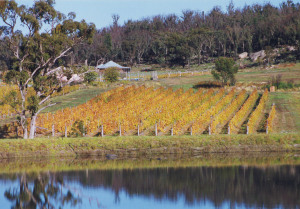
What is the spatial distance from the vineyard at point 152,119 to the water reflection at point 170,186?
9591mm

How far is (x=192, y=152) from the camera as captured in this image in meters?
33.4

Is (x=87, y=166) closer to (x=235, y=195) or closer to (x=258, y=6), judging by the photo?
(x=235, y=195)

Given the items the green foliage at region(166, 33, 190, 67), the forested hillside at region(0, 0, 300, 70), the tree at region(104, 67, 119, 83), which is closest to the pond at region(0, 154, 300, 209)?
the tree at region(104, 67, 119, 83)

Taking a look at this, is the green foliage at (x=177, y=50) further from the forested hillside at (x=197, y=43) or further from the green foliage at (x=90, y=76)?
the green foliage at (x=90, y=76)

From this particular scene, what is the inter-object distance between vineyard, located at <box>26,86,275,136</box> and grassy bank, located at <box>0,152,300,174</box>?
4.56m

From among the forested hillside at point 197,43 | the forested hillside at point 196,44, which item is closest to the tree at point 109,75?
the forested hillside at point 196,44

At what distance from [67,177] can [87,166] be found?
3590 millimetres

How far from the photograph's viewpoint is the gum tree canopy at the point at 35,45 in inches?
1436

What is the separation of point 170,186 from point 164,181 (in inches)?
44.4

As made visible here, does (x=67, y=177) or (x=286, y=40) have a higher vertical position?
(x=286, y=40)

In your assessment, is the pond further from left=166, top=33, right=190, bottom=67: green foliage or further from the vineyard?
left=166, top=33, right=190, bottom=67: green foliage

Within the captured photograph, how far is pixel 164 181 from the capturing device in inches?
965

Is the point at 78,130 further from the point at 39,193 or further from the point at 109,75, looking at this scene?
the point at 39,193

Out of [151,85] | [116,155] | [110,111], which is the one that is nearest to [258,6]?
[151,85]
